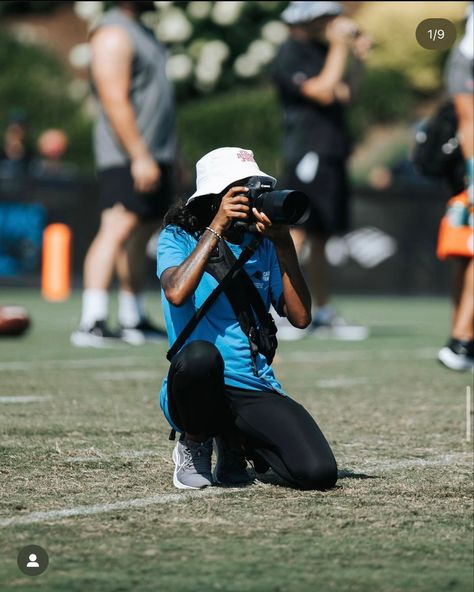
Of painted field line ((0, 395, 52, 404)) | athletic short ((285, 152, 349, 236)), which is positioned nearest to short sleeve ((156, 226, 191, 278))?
painted field line ((0, 395, 52, 404))

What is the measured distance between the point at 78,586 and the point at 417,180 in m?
16.6

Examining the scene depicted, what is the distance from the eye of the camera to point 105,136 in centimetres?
966

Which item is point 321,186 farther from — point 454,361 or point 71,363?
point 71,363

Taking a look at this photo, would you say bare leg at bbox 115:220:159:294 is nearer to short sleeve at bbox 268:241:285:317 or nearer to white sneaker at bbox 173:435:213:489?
short sleeve at bbox 268:241:285:317

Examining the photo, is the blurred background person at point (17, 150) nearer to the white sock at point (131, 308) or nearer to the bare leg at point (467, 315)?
the white sock at point (131, 308)

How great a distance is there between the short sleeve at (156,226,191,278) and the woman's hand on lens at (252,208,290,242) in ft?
0.99

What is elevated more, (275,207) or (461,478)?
(275,207)

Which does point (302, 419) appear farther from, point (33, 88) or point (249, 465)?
point (33, 88)

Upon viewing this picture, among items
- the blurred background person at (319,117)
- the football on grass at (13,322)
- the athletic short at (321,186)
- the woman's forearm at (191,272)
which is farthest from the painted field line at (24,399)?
the athletic short at (321,186)

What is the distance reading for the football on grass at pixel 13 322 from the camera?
33.1ft

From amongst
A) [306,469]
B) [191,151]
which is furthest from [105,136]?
[191,151]

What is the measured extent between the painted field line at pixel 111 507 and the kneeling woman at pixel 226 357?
0.10m

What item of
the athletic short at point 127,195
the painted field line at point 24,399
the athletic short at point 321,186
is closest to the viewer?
the painted field line at point 24,399

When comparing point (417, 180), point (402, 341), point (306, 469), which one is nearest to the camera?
point (306, 469)
